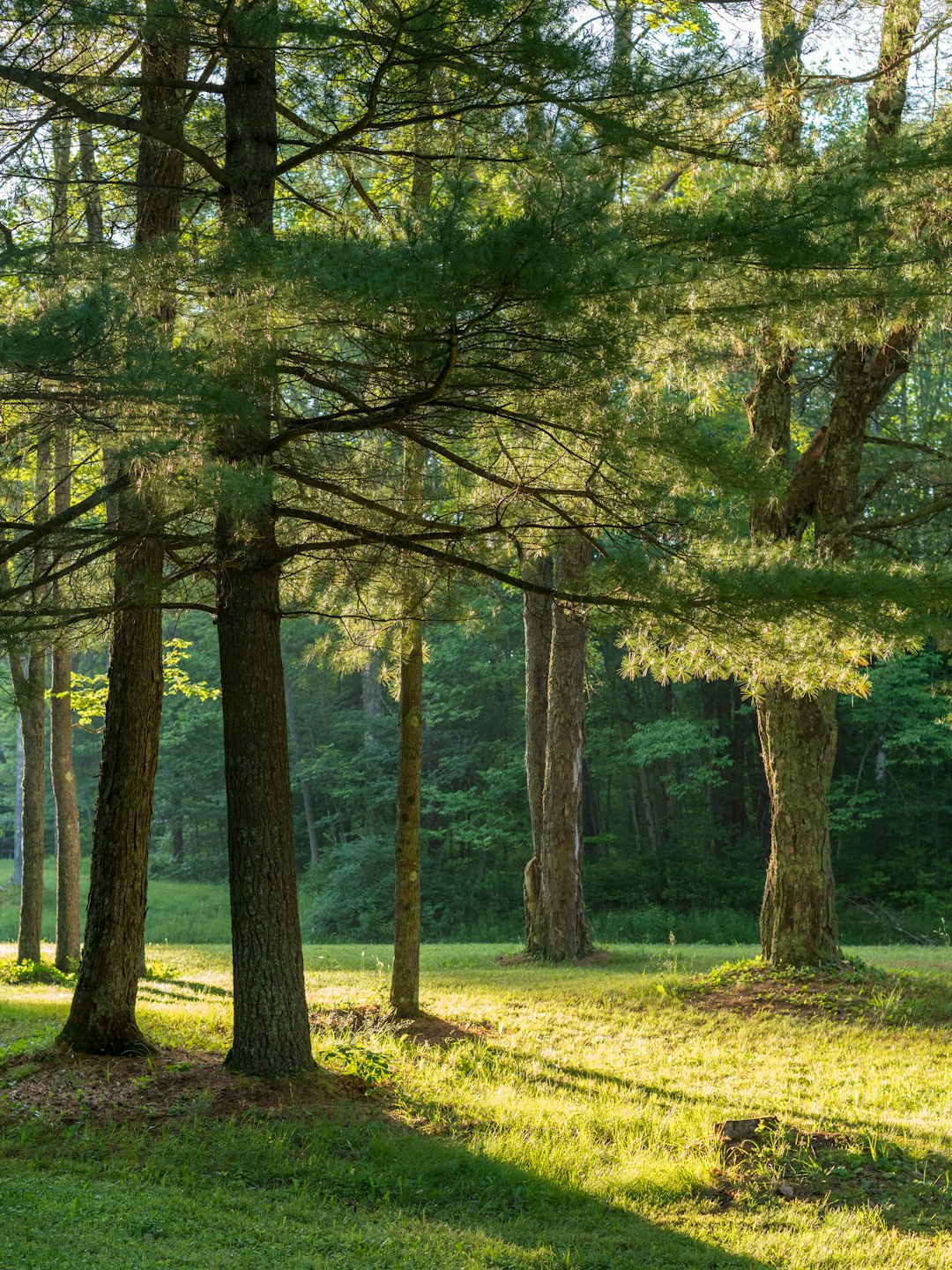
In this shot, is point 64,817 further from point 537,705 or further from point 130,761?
point 537,705

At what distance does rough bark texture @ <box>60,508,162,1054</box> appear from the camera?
266 inches

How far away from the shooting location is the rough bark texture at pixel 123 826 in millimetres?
6762

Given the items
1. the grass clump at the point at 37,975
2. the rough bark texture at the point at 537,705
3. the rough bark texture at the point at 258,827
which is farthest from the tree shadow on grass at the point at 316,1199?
the rough bark texture at the point at 537,705

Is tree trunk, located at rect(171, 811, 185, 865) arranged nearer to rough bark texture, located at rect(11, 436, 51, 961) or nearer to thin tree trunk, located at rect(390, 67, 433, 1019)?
rough bark texture, located at rect(11, 436, 51, 961)

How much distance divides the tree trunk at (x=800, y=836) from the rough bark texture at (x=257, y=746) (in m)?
4.94

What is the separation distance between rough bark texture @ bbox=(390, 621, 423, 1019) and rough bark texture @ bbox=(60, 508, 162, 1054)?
6.65 feet

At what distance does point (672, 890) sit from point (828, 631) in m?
19.6

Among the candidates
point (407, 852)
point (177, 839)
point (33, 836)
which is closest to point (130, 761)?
point (407, 852)

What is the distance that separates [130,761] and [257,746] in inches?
42.2

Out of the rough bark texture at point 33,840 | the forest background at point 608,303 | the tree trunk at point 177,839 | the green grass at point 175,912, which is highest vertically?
the forest background at point 608,303

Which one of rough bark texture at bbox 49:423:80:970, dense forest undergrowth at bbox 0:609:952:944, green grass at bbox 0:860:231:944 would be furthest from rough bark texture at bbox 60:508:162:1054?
green grass at bbox 0:860:231:944

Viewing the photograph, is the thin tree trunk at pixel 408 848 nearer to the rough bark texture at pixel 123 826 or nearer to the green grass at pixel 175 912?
the rough bark texture at pixel 123 826

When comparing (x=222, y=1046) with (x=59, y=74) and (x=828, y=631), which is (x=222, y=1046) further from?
(x=59, y=74)

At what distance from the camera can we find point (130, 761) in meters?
7.02
